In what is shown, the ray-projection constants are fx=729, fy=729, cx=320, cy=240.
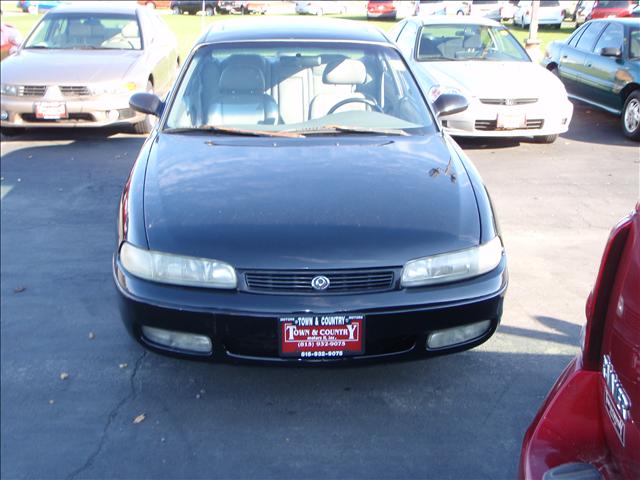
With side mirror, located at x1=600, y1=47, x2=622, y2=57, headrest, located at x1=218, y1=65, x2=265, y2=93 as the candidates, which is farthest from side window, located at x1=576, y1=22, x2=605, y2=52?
headrest, located at x1=218, y1=65, x2=265, y2=93

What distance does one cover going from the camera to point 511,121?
801 cm

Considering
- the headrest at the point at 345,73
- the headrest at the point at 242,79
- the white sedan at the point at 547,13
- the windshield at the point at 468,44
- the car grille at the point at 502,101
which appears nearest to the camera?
the headrest at the point at 242,79

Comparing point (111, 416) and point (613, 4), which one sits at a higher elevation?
point (613, 4)

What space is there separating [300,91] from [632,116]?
587cm

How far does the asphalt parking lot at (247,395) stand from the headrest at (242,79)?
1.46 meters

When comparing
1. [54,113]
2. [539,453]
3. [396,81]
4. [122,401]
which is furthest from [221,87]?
[54,113]

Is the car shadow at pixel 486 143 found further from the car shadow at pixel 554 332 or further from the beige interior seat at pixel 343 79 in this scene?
the car shadow at pixel 554 332

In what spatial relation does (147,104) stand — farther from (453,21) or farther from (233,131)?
(453,21)

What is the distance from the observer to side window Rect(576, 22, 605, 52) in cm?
1007

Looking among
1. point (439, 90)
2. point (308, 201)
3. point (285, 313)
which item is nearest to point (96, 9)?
point (439, 90)

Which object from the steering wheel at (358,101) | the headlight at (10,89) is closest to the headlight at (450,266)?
the steering wheel at (358,101)

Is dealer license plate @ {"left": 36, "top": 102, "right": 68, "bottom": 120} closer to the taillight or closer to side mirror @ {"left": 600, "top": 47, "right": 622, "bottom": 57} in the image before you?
side mirror @ {"left": 600, "top": 47, "right": 622, "bottom": 57}

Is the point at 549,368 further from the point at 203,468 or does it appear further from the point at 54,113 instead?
the point at 54,113

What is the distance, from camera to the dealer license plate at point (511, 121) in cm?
797
